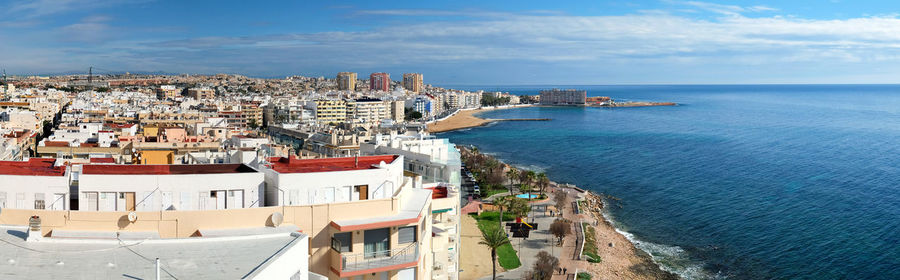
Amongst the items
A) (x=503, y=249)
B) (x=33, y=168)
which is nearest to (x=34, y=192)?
(x=33, y=168)

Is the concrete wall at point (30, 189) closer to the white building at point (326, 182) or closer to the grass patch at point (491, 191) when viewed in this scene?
the white building at point (326, 182)

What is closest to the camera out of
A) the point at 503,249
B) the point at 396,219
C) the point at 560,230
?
the point at 396,219

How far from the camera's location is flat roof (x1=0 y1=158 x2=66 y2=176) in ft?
40.9

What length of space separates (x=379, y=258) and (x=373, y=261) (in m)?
0.15

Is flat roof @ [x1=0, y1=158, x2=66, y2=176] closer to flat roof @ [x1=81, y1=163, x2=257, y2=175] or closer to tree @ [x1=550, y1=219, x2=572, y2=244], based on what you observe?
flat roof @ [x1=81, y1=163, x2=257, y2=175]

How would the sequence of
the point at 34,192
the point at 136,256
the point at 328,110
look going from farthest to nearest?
the point at 328,110 < the point at 34,192 < the point at 136,256

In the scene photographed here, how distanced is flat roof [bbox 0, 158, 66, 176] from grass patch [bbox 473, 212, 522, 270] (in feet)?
56.7

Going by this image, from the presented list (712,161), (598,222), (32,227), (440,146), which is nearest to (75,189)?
(32,227)

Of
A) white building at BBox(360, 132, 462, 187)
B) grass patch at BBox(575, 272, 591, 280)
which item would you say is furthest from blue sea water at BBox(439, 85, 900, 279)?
white building at BBox(360, 132, 462, 187)

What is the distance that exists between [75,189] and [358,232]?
5.33 m

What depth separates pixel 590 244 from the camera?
3206cm

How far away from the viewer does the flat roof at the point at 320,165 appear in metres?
13.0

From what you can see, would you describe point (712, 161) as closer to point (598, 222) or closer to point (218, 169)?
point (598, 222)

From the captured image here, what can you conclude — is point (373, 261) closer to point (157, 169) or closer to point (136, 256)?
point (136, 256)
